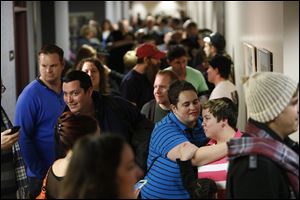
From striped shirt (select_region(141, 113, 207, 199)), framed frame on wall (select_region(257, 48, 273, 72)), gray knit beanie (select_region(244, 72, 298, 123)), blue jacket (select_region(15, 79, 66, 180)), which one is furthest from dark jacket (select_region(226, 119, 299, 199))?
framed frame on wall (select_region(257, 48, 273, 72))

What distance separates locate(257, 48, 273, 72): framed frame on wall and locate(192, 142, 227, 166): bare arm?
6.06ft

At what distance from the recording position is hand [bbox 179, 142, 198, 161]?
3366 millimetres

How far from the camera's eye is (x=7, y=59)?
7.67 metres

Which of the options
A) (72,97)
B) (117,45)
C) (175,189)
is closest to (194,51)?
(117,45)

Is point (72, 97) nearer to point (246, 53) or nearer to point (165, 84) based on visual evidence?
point (165, 84)

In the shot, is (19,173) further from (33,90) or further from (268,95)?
(268,95)

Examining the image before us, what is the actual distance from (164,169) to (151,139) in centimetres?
20

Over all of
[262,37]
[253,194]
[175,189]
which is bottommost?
[175,189]

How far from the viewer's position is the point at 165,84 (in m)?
5.05

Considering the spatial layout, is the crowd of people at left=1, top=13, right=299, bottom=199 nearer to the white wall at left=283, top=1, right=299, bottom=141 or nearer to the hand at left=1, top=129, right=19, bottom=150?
the hand at left=1, top=129, right=19, bottom=150

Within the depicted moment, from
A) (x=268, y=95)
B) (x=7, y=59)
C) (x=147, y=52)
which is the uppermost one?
(x=268, y=95)

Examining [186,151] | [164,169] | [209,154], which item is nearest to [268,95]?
[209,154]

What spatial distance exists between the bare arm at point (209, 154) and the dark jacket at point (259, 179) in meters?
0.67

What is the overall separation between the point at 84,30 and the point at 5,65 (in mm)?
6038
